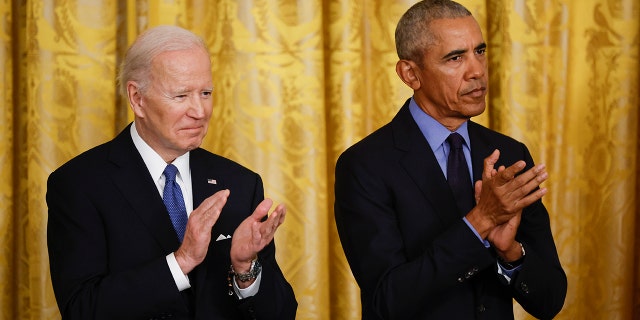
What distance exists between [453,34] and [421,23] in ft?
0.30

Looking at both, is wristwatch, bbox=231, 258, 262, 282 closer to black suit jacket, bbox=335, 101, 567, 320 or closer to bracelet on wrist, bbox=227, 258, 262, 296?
bracelet on wrist, bbox=227, 258, 262, 296

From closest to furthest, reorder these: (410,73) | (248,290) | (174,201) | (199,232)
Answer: (199,232) < (248,290) < (174,201) < (410,73)

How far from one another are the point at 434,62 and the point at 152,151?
2.42ft

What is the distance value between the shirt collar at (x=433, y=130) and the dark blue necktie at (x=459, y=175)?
0.02 m

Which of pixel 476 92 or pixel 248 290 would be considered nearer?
pixel 248 290

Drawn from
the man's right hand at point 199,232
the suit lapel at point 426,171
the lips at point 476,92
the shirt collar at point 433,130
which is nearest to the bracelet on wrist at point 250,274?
the man's right hand at point 199,232

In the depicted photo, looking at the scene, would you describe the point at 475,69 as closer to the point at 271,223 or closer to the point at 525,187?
the point at 525,187

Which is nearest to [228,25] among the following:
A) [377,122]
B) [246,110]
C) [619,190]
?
[246,110]

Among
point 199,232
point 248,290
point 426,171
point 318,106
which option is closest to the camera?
point 199,232

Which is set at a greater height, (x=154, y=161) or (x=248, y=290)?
(x=154, y=161)

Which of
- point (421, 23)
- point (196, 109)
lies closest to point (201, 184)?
point (196, 109)

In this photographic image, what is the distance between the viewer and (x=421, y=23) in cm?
243

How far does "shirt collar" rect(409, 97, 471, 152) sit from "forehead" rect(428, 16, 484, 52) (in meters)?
0.17

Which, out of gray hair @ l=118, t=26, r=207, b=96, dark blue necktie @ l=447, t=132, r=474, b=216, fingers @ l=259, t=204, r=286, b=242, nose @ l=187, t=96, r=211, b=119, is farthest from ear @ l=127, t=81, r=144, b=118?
dark blue necktie @ l=447, t=132, r=474, b=216
